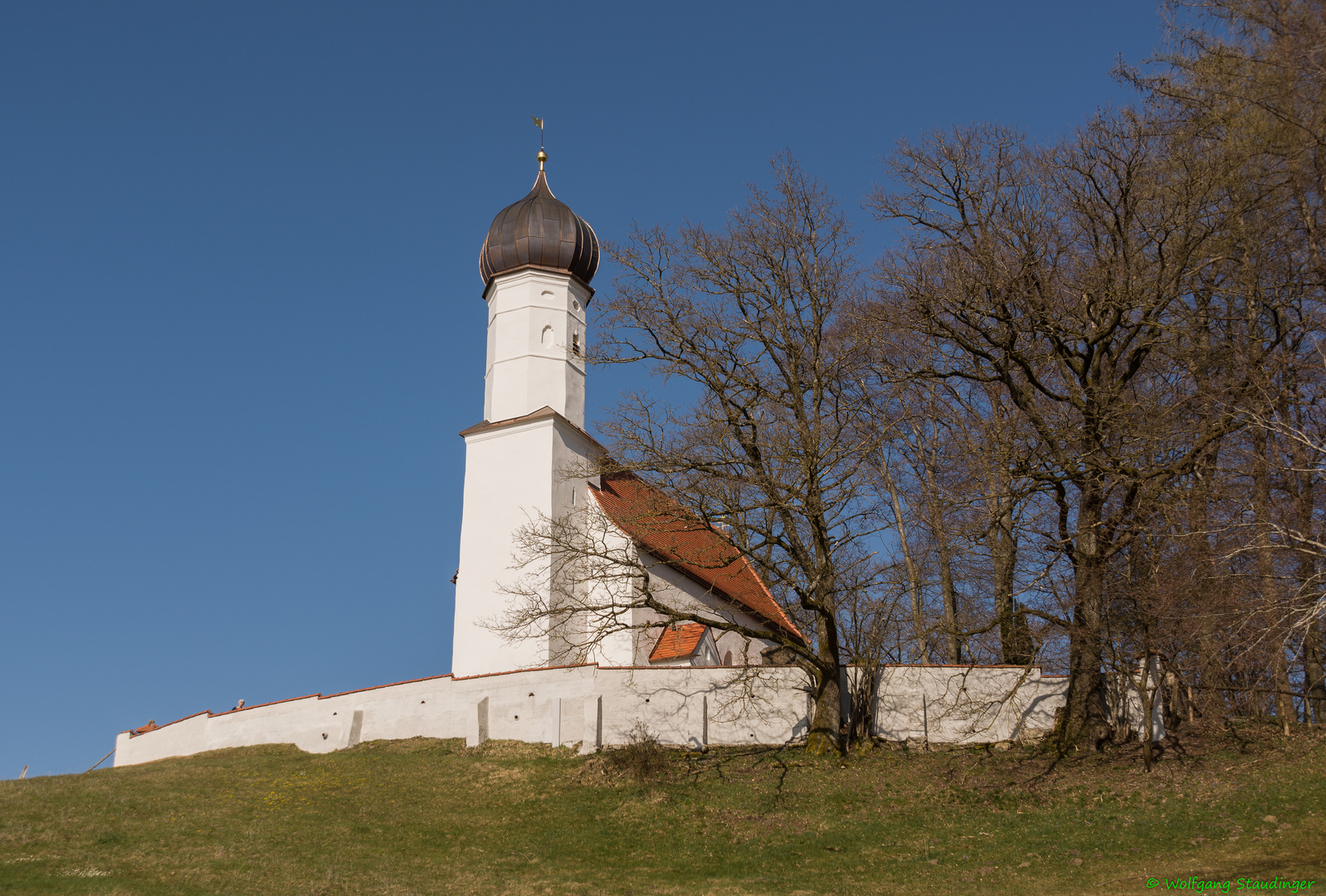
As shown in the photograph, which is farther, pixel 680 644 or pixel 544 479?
pixel 544 479

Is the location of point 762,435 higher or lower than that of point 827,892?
higher

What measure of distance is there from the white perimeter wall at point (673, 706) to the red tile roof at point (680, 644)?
11.7 ft

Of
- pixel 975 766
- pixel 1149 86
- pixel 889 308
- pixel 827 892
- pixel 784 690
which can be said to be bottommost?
pixel 827 892

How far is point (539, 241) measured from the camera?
2997cm

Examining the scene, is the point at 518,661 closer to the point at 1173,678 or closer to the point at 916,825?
the point at 916,825

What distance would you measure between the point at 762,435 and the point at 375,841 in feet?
30.5

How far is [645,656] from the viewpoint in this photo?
2647cm

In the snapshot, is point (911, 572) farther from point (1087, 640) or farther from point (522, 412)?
point (522, 412)

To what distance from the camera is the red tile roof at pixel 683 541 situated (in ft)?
67.7

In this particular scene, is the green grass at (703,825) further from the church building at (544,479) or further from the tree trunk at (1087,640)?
the church building at (544,479)

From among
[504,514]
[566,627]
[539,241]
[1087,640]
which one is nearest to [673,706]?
[566,627]

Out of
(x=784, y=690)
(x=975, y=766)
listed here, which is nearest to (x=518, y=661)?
(x=784, y=690)

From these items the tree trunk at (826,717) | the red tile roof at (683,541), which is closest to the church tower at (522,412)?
the red tile roof at (683,541)

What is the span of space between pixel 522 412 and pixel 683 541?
6.49m
